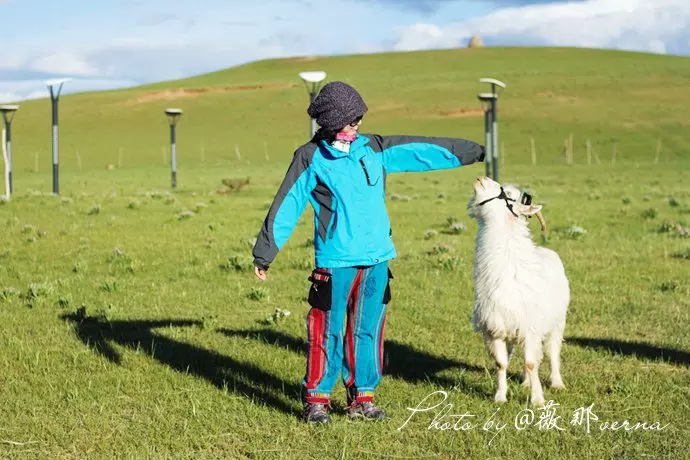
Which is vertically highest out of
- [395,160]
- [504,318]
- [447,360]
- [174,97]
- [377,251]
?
[174,97]

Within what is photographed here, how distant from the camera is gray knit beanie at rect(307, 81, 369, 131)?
18.0 ft

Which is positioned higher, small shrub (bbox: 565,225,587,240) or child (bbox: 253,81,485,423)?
child (bbox: 253,81,485,423)

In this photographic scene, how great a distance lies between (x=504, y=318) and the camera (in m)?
A: 6.09

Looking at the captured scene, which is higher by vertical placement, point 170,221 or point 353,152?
point 353,152

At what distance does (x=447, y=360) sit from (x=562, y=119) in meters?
76.4

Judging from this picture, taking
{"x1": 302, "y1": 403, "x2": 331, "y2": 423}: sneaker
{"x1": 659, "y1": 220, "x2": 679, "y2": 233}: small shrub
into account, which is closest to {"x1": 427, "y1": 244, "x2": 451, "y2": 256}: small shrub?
{"x1": 659, "y1": 220, "x2": 679, "y2": 233}: small shrub

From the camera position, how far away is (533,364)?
6.19 meters

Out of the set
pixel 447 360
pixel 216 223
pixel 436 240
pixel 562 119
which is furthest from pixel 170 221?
pixel 562 119

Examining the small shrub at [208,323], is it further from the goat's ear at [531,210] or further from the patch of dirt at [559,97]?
the patch of dirt at [559,97]

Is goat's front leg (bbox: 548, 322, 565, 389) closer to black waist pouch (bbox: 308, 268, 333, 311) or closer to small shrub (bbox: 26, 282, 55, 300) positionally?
black waist pouch (bbox: 308, 268, 333, 311)

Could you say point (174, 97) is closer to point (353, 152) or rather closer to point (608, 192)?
point (608, 192)

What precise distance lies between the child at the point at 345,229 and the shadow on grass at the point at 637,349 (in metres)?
2.93

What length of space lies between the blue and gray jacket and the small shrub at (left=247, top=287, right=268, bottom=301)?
478cm

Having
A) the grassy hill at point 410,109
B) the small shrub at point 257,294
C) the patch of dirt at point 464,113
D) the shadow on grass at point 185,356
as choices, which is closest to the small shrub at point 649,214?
the small shrub at point 257,294
